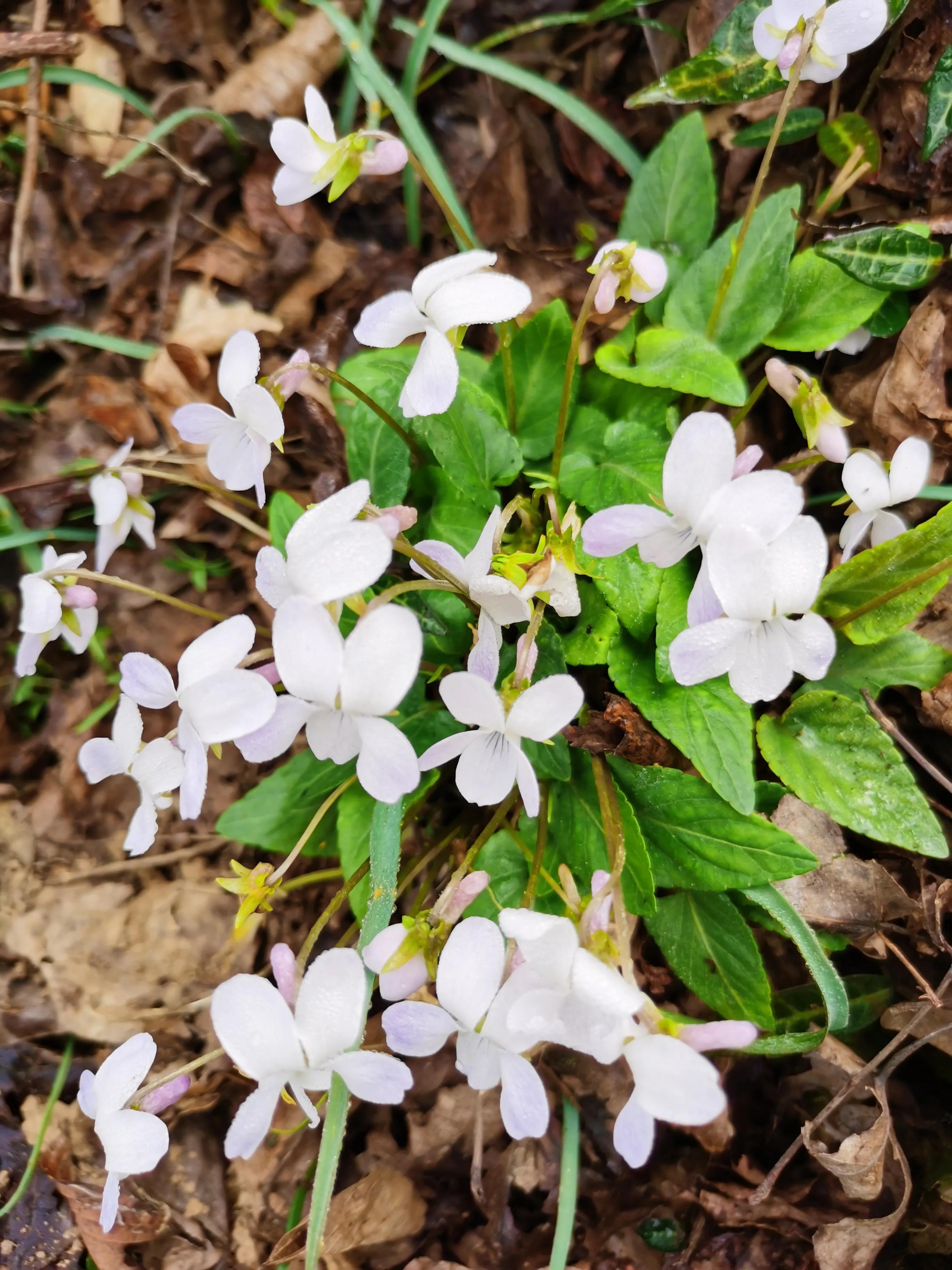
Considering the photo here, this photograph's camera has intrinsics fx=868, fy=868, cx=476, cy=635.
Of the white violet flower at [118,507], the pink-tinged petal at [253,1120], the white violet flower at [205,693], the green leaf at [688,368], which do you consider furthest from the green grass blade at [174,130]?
the pink-tinged petal at [253,1120]

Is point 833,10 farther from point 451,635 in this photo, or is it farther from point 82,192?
point 82,192

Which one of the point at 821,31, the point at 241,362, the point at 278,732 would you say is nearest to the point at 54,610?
the point at 241,362

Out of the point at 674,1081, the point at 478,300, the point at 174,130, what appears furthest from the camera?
the point at 174,130

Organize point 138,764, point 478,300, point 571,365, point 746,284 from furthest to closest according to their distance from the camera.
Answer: point 746,284 < point 571,365 < point 138,764 < point 478,300

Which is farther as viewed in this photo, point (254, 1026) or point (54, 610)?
point (54, 610)

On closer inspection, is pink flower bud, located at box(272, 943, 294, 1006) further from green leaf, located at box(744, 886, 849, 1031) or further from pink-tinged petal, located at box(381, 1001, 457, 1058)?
green leaf, located at box(744, 886, 849, 1031)

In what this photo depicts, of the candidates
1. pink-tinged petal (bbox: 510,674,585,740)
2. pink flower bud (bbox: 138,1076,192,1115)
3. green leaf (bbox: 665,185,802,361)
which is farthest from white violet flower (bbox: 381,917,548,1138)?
green leaf (bbox: 665,185,802,361)

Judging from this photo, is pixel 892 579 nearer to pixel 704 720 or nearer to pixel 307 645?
pixel 704 720

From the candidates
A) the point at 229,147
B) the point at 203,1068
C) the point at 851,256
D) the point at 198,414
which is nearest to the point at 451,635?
the point at 198,414
